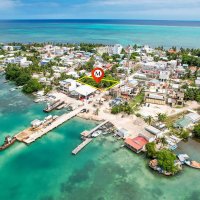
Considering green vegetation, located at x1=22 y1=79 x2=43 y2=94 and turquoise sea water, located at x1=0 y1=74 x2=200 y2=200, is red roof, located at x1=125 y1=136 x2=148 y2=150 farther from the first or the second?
green vegetation, located at x1=22 y1=79 x2=43 y2=94

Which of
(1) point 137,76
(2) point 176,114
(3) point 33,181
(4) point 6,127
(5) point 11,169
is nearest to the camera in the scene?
(3) point 33,181

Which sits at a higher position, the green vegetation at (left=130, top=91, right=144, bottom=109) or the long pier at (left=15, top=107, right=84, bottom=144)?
the green vegetation at (left=130, top=91, right=144, bottom=109)

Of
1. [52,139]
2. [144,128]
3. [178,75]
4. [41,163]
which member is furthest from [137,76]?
[41,163]

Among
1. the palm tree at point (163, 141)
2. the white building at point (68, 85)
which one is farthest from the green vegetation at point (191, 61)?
the palm tree at point (163, 141)

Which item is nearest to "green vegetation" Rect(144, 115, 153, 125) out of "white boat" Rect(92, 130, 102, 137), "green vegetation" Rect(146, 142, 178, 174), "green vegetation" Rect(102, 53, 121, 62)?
"white boat" Rect(92, 130, 102, 137)

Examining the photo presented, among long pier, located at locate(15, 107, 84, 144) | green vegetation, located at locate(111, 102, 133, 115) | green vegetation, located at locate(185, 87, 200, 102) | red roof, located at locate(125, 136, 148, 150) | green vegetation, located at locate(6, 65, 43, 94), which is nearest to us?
red roof, located at locate(125, 136, 148, 150)

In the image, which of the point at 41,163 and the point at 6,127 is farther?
the point at 6,127

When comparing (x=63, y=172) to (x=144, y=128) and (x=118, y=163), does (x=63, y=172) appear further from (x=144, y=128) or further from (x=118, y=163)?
(x=144, y=128)
